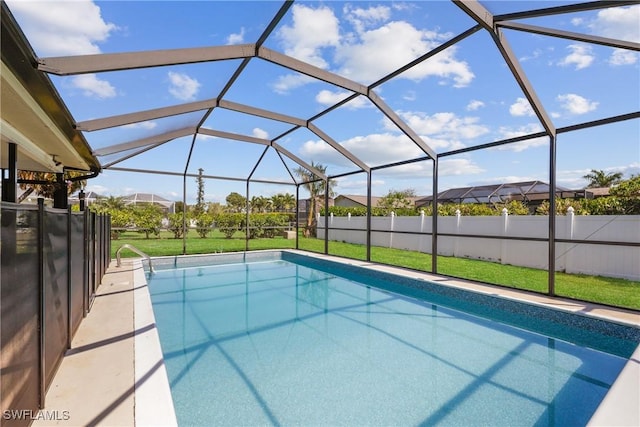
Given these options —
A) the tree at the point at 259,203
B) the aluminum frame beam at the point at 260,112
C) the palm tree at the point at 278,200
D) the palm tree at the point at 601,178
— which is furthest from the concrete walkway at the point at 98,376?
the palm tree at the point at 601,178

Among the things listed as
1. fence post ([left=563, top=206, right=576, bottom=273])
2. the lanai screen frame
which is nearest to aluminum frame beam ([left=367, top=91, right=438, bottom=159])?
the lanai screen frame

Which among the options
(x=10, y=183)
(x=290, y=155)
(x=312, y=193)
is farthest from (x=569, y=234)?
(x=312, y=193)

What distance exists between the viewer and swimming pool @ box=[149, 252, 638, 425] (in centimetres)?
290

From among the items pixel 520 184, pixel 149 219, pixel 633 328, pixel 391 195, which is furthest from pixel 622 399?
pixel 391 195

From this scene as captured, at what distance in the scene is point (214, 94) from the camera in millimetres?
6125

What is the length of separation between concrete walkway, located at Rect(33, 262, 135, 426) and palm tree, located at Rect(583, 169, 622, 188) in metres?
24.5

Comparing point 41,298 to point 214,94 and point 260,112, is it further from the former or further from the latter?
point 260,112

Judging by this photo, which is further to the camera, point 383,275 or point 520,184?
point 520,184

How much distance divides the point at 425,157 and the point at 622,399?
5897mm

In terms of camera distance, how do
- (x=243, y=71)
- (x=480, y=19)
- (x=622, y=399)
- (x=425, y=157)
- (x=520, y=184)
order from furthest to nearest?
(x=520, y=184), (x=425, y=157), (x=243, y=71), (x=480, y=19), (x=622, y=399)

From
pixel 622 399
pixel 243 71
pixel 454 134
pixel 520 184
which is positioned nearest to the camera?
pixel 622 399

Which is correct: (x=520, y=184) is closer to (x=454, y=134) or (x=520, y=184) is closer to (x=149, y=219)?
(x=454, y=134)

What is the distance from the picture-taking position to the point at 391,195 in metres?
22.2

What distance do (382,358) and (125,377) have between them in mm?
2743
